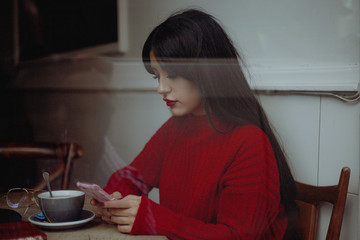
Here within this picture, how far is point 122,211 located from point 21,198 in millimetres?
235

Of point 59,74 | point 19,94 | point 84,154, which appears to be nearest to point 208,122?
point 84,154

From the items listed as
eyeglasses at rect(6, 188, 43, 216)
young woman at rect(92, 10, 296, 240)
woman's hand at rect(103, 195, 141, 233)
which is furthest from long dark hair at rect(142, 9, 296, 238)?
eyeglasses at rect(6, 188, 43, 216)

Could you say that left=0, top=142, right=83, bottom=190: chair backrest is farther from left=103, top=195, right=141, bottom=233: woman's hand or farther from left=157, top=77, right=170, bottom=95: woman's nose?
left=157, top=77, right=170, bottom=95: woman's nose

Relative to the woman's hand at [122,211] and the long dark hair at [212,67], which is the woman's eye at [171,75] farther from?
the woman's hand at [122,211]

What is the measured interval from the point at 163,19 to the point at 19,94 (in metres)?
0.51

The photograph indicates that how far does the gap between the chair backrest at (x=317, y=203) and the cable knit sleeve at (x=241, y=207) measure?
Result: 0.07m

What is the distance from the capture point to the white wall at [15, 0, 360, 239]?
27.3 inches

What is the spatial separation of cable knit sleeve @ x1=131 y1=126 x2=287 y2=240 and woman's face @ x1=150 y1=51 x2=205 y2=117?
4.4 inches

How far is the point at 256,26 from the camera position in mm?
722

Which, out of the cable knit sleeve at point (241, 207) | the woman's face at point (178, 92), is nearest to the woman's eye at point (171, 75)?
the woman's face at point (178, 92)

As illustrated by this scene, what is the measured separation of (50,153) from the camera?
88 cm

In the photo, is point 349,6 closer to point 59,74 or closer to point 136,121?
point 136,121

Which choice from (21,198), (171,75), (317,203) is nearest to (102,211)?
(21,198)

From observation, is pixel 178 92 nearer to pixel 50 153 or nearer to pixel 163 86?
pixel 163 86
